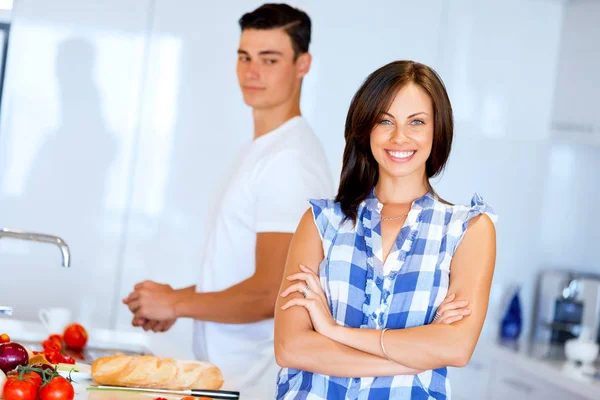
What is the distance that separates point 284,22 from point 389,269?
1.49m

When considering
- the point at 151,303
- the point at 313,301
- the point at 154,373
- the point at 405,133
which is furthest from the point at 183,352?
the point at 405,133

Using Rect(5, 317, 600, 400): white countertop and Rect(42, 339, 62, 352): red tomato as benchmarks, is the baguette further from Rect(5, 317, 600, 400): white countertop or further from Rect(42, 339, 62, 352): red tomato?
Rect(5, 317, 600, 400): white countertop

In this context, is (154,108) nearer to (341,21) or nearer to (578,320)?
(341,21)

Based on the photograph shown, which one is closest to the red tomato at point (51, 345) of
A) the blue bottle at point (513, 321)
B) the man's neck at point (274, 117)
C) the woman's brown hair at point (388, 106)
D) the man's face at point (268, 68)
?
the woman's brown hair at point (388, 106)

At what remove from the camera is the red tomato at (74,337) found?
2.22 metres

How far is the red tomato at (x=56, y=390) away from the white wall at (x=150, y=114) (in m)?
1.76

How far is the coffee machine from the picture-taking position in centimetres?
352

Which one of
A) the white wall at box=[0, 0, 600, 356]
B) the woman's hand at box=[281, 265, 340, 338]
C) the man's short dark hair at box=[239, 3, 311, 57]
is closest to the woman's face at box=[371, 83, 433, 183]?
the woman's hand at box=[281, 265, 340, 338]

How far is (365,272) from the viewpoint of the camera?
1750 mm

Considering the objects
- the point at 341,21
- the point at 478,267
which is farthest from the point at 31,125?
the point at 478,267

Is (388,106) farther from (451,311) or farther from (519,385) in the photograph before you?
(519,385)

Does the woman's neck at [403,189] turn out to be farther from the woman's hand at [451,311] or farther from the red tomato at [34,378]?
the red tomato at [34,378]

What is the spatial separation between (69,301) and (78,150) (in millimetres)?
576

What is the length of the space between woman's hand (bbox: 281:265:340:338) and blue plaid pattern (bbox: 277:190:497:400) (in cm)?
3
